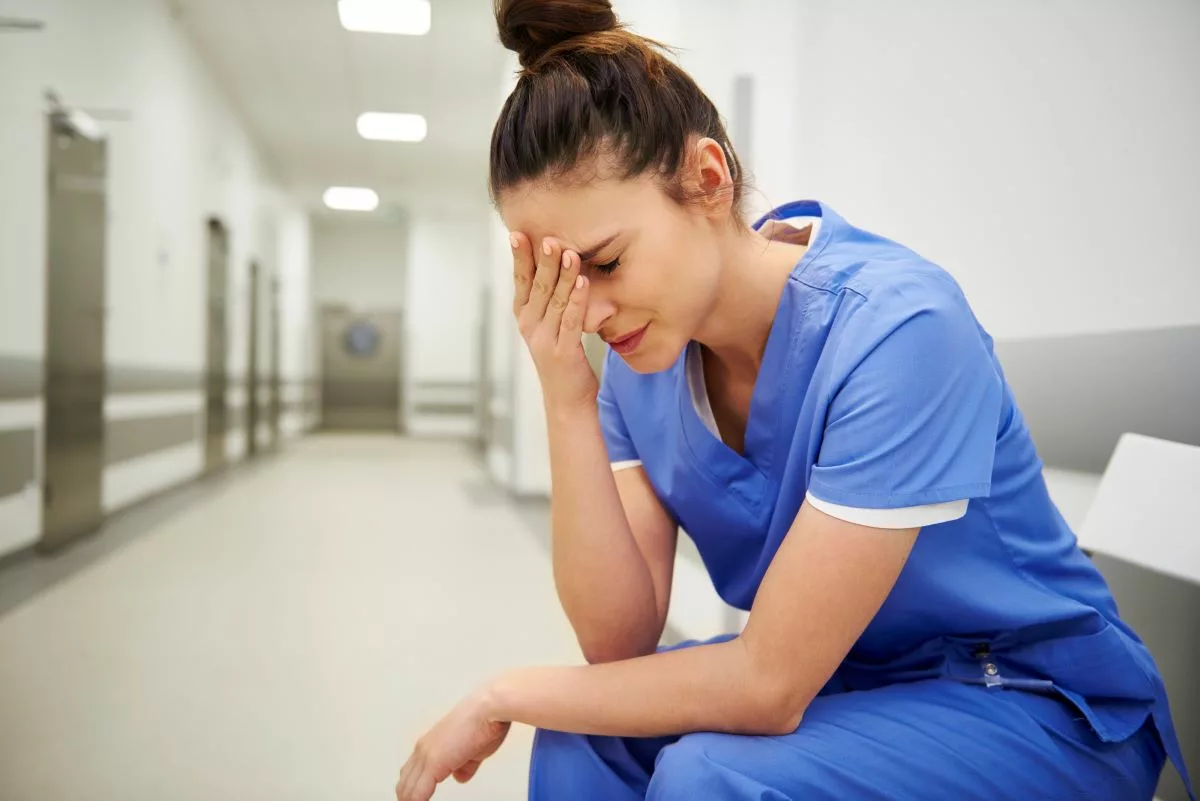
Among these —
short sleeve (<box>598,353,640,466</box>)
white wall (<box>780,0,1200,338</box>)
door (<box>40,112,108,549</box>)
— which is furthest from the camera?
door (<box>40,112,108,549</box>)

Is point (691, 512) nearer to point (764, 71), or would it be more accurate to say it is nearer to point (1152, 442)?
point (1152, 442)

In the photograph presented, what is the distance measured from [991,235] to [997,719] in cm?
107

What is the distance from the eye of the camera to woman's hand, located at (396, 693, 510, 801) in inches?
40.7

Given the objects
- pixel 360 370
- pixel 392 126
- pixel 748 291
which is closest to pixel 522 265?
pixel 748 291

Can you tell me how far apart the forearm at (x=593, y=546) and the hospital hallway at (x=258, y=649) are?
0.76 metres

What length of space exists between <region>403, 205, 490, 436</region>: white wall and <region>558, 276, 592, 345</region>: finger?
40.5 feet

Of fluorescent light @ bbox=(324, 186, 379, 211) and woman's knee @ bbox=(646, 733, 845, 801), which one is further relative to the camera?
fluorescent light @ bbox=(324, 186, 379, 211)

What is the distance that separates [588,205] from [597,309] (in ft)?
0.42

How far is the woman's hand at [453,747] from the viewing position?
1.03 metres

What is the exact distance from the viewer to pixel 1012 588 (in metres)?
0.96

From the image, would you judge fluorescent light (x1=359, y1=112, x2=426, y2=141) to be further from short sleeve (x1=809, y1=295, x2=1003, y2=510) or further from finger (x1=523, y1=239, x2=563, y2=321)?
short sleeve (x1=809, y1=295, x2=1003, y2=510)

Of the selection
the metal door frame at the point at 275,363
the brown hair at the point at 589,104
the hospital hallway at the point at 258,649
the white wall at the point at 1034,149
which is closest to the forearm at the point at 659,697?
the brown hair at the point at 589,104

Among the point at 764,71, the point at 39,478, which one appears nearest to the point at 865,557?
the point at 764,71

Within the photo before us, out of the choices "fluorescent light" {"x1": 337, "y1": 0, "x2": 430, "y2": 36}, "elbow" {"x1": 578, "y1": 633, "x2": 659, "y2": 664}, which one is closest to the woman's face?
"elbow" {"x1": 578, "y1": 633, "x2": 659, "y2": 664}
